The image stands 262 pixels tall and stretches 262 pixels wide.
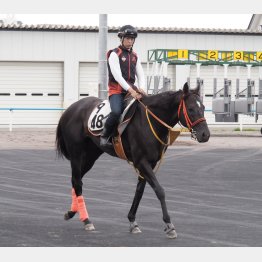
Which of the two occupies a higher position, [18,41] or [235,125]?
[18,41]

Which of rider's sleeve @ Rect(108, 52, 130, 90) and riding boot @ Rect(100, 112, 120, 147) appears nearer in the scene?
rider's sleeve @ Rect(108, 52, 130, 90)

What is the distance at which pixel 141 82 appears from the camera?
10.6m

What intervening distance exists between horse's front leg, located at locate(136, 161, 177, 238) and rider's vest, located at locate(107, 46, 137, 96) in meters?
1.25

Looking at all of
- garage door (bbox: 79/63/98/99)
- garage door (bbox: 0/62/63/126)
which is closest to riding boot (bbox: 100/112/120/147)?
garage door (bbox: 0/62/63/126)

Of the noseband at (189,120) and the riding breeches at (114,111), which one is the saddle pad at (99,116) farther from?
the noseband at (189,120)

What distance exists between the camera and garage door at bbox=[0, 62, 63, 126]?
132 feet

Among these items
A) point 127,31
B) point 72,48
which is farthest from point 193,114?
point 72,48

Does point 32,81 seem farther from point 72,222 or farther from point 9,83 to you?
point 72,222

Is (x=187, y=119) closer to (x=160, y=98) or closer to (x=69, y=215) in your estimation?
(x=160, y=98)

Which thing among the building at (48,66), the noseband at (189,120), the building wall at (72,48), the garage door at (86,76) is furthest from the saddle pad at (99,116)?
the garage door at (86,76)

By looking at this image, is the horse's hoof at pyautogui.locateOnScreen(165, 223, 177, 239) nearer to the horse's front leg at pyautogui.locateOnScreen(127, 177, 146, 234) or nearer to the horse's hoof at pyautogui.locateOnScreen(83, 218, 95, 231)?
the horse's front leg at pyautogui.locateOnScreen(127, 177, 146, 234)

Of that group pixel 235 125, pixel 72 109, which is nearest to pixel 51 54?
pixel 235 125

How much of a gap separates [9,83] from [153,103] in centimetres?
3133

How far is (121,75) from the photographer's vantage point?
10352 mm
